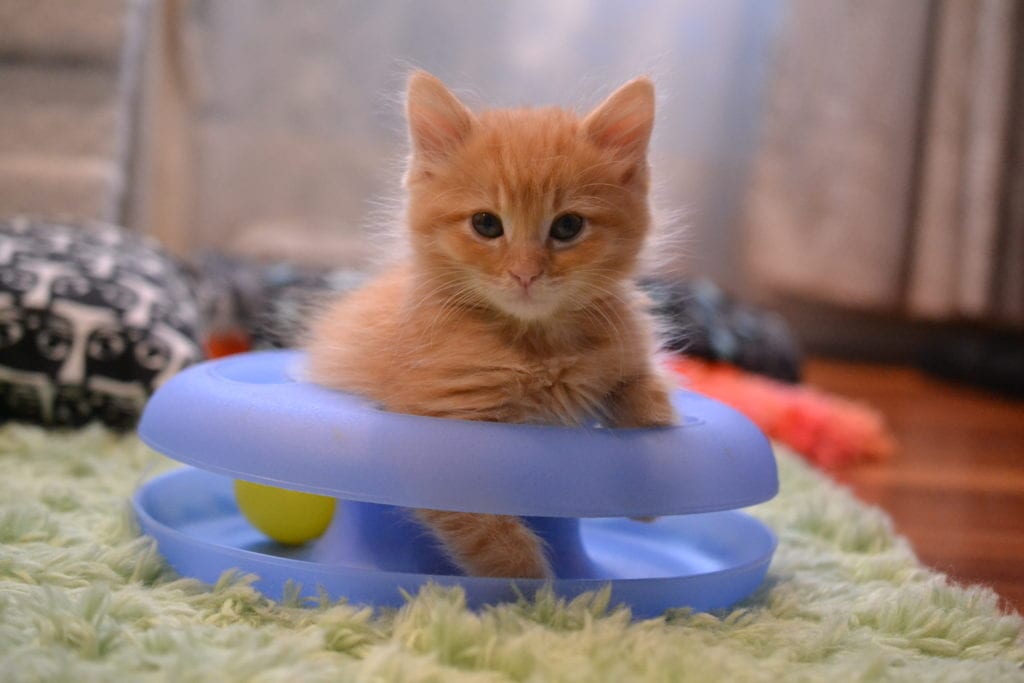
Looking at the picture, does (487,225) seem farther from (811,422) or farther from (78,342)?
(811,422)

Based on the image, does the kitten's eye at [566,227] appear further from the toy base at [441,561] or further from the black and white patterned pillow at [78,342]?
the black and white patterned pillow at [78,342]

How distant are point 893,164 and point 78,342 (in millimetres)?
3280

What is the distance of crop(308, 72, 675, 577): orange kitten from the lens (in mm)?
1246

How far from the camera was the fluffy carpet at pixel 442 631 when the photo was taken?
100 centimetres

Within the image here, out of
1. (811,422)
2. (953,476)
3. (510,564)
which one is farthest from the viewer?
(811,422)

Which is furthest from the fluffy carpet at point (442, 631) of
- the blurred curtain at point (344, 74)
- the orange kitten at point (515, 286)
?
the blurred curtain at point (344, 74)

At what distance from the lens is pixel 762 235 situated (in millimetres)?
3936

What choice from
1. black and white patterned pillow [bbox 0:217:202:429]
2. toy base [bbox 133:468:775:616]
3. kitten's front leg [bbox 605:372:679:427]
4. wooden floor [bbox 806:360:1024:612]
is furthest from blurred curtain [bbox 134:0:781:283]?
kitten's front leg [bbox 605:372:679:427]

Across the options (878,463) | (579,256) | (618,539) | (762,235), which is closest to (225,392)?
(579,256)

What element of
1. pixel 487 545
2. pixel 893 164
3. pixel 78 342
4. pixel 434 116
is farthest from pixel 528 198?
pixel 893 164

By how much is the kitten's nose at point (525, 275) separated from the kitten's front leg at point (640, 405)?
0.23m

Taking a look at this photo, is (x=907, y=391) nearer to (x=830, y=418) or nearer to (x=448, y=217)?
(x=830, y=418)

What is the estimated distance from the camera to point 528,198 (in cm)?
126

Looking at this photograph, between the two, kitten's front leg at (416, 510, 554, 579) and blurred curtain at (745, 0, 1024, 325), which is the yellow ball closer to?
kitten's front leg at (416, 510, 554, 579)
